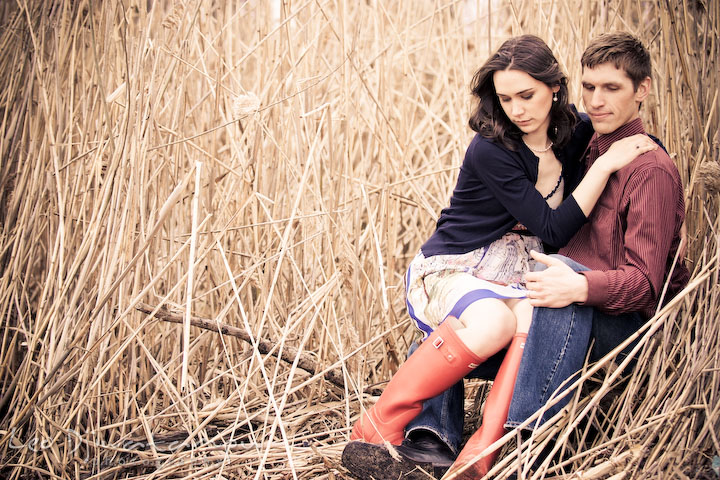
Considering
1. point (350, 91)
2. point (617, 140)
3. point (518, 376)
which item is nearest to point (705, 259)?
point (617, 140)

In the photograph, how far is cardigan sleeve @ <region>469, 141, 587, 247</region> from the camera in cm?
Answer: 142

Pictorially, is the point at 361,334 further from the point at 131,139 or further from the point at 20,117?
the point at 20,117

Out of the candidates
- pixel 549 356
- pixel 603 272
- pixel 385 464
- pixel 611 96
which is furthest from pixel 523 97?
pixel 385 464

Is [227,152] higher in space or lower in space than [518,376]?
higher

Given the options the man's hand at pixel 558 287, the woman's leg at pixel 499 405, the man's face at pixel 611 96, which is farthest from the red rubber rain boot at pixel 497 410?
the man's face at pixel 611 96

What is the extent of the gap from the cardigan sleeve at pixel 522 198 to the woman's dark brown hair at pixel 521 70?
0.04 metres

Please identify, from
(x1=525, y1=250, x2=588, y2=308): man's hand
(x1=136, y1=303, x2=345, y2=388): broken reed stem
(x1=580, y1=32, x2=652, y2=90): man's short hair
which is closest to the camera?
(x1=525, y1=250, x2=588, y2=308): man's hand

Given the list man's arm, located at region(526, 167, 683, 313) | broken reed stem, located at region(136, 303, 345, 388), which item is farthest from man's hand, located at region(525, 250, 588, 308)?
broken reed stem, located at region(136, 303, 345, 388)

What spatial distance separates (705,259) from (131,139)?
1311 mm

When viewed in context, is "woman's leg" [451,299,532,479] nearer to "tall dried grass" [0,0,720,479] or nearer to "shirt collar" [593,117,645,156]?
"tall dried grass" [0,0,720,479]

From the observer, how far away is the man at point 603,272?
4.27 ft

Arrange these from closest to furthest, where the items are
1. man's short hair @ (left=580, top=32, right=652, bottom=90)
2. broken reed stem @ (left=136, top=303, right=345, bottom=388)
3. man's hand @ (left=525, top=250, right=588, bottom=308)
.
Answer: man's hand @ (left=525, top=250, right=588, bottom=308) → man's short hair @ (left=580, top=32, right=652, bottom=90) → broken reed stem @ (left=136, top=303, right=345, bottom=388)

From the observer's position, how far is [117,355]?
4.97ft

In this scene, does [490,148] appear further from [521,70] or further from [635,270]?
[635,270]
